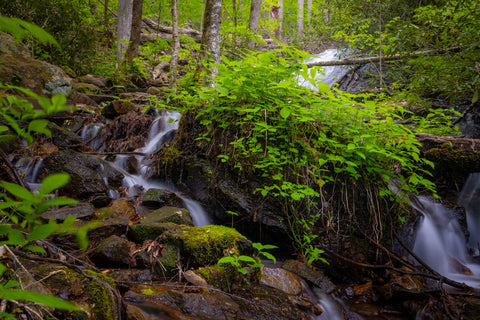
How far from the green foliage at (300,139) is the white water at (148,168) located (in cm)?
95

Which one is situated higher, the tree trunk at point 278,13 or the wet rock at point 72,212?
the tree trunk at point 278,13

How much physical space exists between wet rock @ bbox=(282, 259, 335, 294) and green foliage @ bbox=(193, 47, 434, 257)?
207mm

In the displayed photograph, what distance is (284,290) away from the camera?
2883 mm

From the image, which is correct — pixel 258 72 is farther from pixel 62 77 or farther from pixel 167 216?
pixel 62 77

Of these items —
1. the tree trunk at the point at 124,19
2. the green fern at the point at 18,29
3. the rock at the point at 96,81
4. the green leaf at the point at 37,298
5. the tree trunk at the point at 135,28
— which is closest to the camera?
the green leaf at the point at 37,298

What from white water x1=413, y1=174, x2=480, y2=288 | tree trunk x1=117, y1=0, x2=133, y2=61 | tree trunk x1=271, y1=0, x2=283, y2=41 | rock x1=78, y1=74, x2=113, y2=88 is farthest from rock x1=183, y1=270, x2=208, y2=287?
tree trunk x1=271, y1=0, x2=283, y2=41

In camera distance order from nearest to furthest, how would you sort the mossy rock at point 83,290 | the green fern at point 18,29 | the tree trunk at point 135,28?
1. the green fern at point 18,29
2. the mossy rock at point 83,290
3. the tree trunk at point 135,28

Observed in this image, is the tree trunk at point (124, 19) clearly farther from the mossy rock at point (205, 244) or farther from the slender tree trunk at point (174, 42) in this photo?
the mossy rock at point (205, 244)

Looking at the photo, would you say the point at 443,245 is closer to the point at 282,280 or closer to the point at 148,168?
the point at 282,280

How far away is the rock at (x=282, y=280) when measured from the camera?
114 inches

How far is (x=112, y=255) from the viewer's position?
2566 mm

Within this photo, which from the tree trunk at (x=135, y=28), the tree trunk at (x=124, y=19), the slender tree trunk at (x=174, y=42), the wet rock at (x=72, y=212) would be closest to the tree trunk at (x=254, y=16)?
the slender tree trunk at (x=174, y=42)

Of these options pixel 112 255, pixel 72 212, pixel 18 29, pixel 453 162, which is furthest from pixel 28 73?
pixel 453 162

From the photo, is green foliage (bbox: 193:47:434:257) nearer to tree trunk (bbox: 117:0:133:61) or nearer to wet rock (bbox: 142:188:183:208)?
wet rock (bbox: 142:188:183:208)
